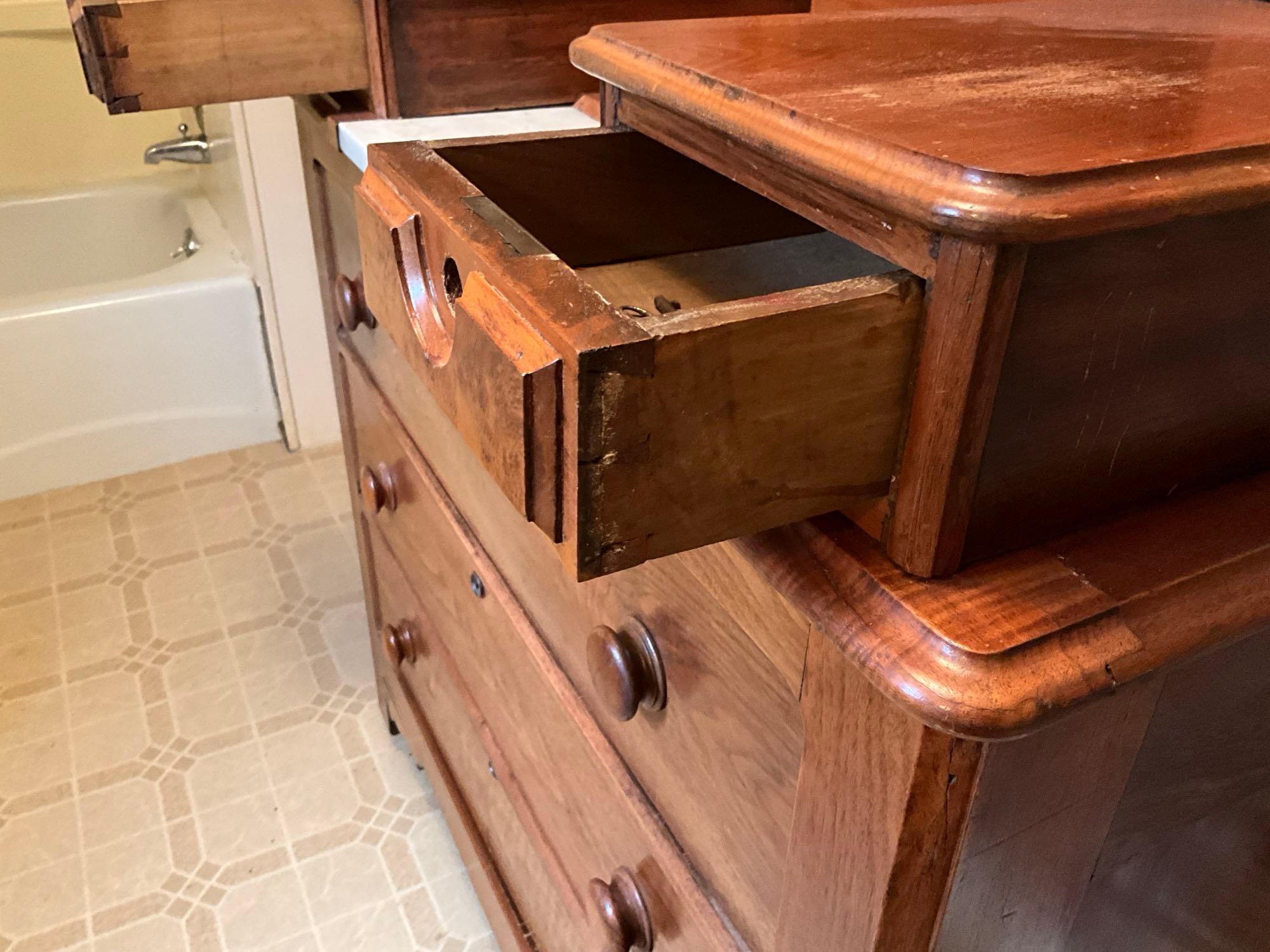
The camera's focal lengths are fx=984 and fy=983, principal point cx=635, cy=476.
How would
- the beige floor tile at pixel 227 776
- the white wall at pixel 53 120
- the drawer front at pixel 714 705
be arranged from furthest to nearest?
the white wall at pixel 53 120, the beige floor tile at pixel 227 776, the drawer front at pixel 714 705

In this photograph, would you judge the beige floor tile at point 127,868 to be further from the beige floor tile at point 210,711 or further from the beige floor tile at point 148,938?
the beige floor tile at point 210,711

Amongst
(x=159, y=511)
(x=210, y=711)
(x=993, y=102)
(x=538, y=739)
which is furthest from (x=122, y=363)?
(x=993, y=102)

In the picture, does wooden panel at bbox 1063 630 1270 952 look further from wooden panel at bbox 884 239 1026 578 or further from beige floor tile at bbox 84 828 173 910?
beige floor tile at bbox 84 828 173 910

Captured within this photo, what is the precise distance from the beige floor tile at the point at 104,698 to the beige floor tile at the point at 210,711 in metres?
0.06

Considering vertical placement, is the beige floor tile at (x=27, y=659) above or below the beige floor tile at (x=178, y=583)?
below

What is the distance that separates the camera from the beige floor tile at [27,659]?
1.37 m

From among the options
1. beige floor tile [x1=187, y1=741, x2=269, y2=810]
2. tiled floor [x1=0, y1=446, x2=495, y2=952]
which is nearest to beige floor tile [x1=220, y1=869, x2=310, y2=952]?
tiled floor [x1=0, y1=446, x2=495, y2=952]

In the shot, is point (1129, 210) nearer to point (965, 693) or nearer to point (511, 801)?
point (965, 693)

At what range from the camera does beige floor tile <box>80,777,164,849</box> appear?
3.81 feet

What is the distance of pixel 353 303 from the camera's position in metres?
0.87

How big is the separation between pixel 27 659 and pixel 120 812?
353 mm

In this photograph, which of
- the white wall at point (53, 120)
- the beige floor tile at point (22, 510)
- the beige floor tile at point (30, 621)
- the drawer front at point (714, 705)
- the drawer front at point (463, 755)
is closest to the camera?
the drawer front at point (714, 705)

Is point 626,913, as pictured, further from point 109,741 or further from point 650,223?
point 109,741

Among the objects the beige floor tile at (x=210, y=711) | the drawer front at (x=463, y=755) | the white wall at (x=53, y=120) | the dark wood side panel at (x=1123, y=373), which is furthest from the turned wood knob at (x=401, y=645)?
the white wall at (x=53, y=120)
